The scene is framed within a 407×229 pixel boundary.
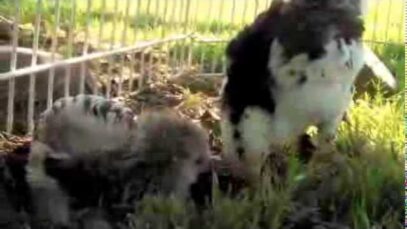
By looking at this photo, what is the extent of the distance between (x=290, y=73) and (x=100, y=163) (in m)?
0.84

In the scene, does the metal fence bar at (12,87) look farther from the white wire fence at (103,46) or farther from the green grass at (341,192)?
the green grass at (341,192)

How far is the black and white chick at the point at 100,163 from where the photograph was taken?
133 inches

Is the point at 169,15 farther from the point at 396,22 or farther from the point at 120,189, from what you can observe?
the point at 120,189

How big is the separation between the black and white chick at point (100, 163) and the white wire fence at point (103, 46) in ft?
2.43

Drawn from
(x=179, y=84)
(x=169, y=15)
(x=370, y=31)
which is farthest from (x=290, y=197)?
(x=370, y=31)

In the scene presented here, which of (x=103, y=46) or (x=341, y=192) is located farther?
(x=103, y=46)

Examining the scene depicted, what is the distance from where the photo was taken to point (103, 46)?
534 cm

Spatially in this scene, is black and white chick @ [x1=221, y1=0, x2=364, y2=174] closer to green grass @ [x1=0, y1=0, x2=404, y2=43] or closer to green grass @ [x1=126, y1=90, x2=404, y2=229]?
green grass @ [x1=126, y1=90, x2=404, y2=229]

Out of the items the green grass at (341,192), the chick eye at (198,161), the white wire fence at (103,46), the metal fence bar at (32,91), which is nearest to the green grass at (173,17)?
the white wire fence at (103,46)

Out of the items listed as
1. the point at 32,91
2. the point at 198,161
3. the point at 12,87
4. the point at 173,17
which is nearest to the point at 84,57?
the point at 32,91

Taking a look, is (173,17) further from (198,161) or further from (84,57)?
(198,161)

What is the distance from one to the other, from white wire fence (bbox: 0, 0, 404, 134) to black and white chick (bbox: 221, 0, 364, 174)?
100 centimetres

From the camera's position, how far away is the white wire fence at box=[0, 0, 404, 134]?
4.45 m

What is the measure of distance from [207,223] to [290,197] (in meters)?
0.35
